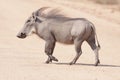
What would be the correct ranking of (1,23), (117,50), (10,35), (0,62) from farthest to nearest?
(1,23), (10,35), (117,50), (0,62)

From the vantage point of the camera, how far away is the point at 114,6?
36938mm

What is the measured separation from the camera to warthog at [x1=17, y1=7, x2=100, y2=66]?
14.5 metres

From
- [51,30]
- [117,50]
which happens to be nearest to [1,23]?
[117,50]

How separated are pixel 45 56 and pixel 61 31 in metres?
2.30

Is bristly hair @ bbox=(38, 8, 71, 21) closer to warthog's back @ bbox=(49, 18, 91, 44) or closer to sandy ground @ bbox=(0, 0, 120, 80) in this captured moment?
warthog's back @ bbox=(49, 18, 91, 44)

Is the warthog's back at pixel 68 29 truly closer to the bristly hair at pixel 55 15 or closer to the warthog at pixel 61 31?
the warthog at pixel 61 31

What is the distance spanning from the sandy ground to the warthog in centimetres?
52

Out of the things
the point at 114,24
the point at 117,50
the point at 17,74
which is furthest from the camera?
the point at 114,24

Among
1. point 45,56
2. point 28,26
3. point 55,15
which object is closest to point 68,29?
point 55,15

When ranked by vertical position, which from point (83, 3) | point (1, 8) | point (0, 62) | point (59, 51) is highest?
point (0, 62)

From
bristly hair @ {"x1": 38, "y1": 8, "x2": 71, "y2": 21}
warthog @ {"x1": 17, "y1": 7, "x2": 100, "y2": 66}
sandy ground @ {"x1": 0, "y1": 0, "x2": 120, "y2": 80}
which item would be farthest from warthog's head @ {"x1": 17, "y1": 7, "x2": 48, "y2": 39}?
sandy ground @ {"x1": 0, "y1": 0, "x2": 120, "y2": 80}

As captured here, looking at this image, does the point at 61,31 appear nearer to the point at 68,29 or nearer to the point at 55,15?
the point at 68,29

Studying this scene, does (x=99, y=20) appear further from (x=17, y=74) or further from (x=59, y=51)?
(x=17, y=74)

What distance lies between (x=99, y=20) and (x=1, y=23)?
5.62m
